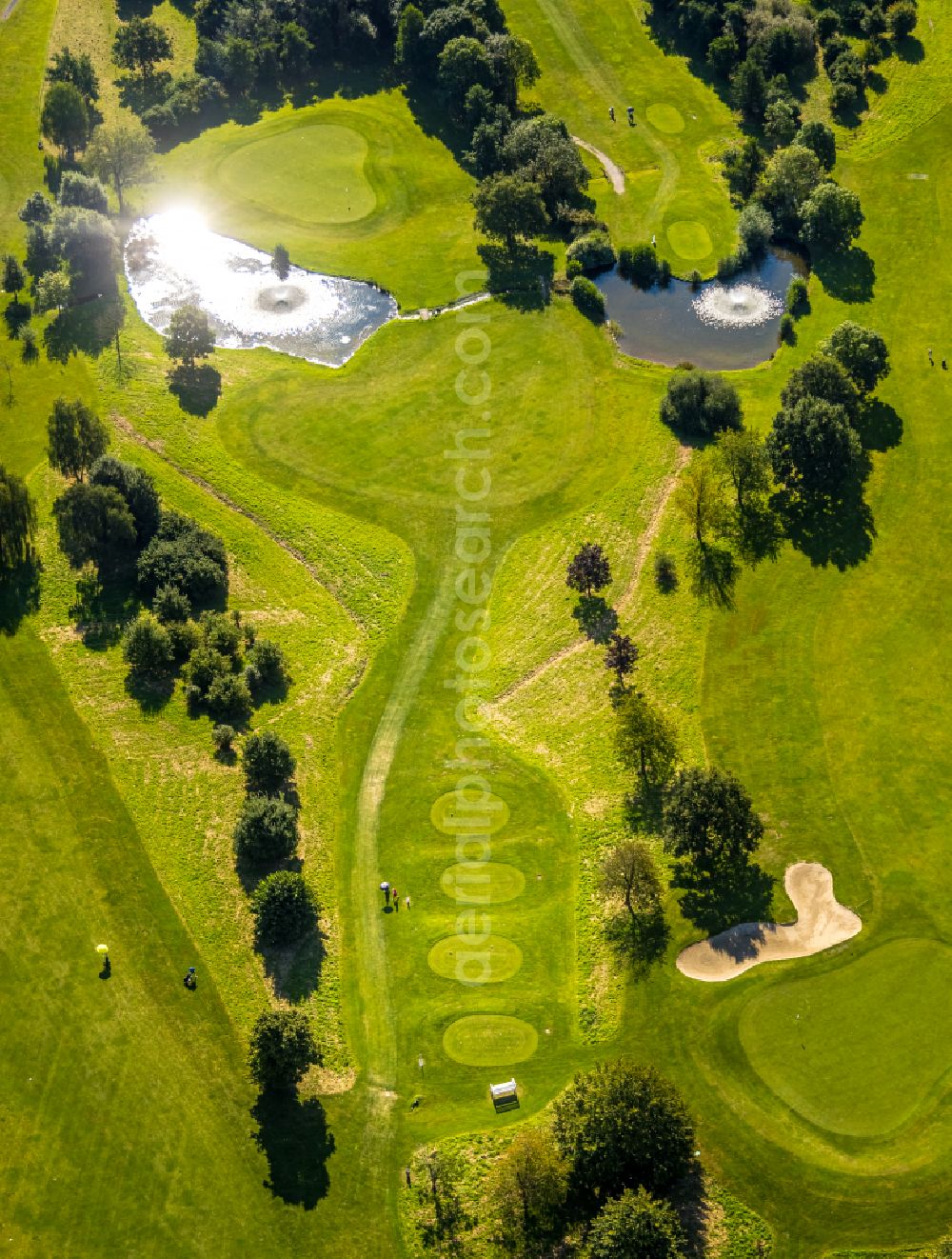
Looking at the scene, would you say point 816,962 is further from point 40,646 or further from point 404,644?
point 40,646

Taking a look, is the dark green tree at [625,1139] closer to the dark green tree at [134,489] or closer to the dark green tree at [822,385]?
the dark green tree at [134,489]

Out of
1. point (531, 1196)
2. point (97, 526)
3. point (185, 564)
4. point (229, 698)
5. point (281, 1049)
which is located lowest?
point (531, 1196)

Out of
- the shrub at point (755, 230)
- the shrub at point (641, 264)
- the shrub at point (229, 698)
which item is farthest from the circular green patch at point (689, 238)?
the shrub at point (229, 698)

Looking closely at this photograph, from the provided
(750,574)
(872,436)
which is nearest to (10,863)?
(750,574)

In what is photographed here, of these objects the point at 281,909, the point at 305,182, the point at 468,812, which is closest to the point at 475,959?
the point at 468,812

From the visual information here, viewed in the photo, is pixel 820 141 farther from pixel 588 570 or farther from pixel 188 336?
pixel 188 336

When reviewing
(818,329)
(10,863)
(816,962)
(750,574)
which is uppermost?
(818,329)

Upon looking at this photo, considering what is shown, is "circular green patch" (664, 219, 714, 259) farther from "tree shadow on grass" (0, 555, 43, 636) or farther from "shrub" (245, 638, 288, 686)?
"tree shadow on grass" (0, 555, 43, 636)
